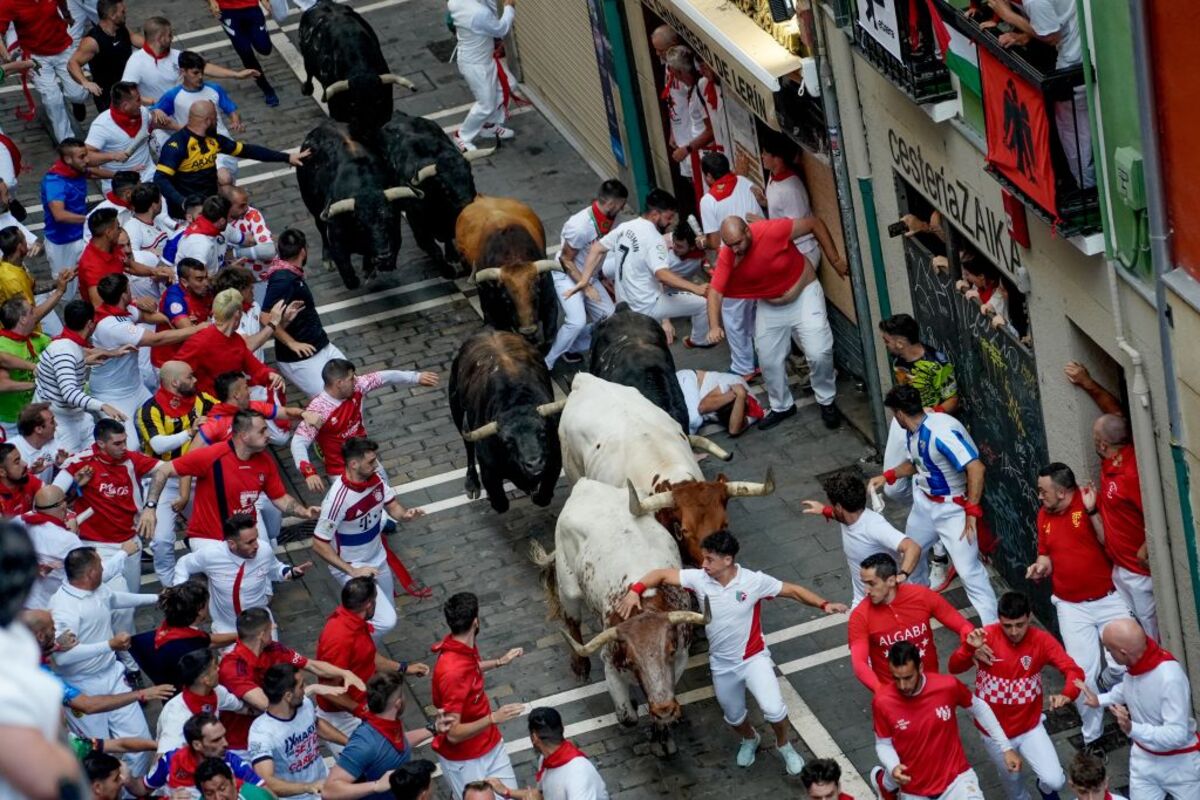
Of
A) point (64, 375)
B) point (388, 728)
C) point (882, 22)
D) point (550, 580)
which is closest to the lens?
point (388, 728)

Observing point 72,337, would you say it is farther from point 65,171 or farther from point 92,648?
point 65,171

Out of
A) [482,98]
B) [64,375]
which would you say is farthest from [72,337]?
[482,98]

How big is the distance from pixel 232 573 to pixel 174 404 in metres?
2.30

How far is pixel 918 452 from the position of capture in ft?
44.7

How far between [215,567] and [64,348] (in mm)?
2819

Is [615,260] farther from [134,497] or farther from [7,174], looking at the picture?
[7,174]

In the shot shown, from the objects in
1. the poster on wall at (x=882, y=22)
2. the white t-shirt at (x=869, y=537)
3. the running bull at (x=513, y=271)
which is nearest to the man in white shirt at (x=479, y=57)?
the running bull at (x=513, y=271)

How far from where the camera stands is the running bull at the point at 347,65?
22875mm

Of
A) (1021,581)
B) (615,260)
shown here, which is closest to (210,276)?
(615,260)

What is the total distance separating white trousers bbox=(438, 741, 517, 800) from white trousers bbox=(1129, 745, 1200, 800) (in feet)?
12.9

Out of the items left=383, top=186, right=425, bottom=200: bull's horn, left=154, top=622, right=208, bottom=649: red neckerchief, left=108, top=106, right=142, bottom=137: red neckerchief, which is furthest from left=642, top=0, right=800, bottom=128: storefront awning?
left=154, top=622, right=208, bottom=649: red neckerchief

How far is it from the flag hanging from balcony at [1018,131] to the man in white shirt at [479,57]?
37.5 ft

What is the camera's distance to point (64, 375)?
1593 centimetres

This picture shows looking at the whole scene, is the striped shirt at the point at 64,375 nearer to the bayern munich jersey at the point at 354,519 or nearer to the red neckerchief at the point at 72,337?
the red neckerchief at the point at 72,337
